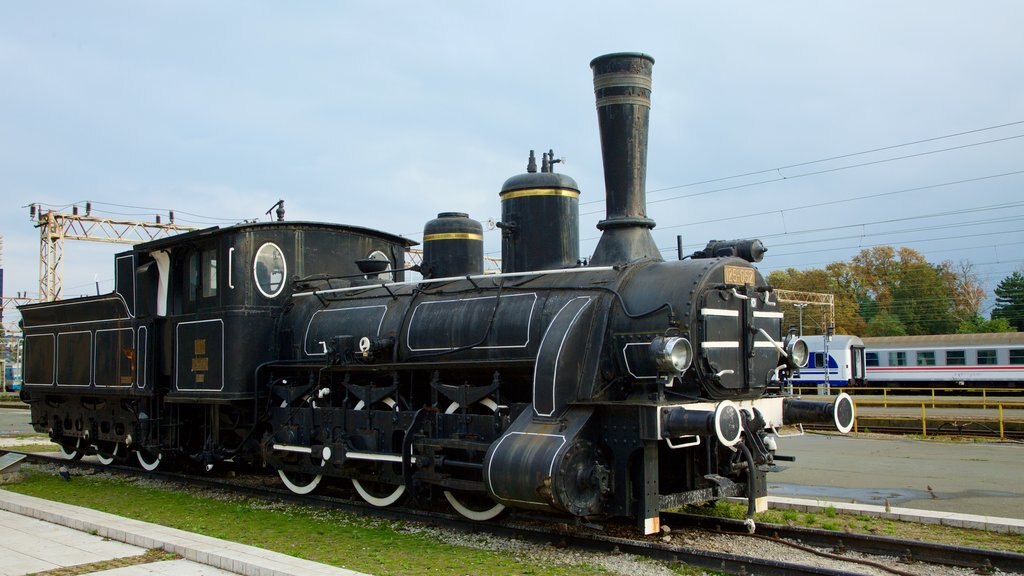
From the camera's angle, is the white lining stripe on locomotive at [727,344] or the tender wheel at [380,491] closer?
the white lining stripe on locomotive at [727,344]

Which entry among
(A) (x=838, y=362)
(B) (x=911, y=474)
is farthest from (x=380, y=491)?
(A) (x=838, y=362)

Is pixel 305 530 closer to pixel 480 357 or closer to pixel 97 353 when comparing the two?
pixel 480 357

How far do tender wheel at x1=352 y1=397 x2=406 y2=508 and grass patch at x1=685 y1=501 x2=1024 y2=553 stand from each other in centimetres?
324

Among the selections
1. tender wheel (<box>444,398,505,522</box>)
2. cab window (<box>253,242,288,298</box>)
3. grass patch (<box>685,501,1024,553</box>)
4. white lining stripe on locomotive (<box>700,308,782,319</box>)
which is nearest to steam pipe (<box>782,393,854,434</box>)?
white lining stripe on locomotive (<box>700,308,782,319</box>)

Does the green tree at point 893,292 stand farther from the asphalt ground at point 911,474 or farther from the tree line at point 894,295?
the asphalt ground at point 911,474

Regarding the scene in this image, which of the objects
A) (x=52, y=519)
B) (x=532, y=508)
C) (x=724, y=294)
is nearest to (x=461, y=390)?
(x=532, y=508)

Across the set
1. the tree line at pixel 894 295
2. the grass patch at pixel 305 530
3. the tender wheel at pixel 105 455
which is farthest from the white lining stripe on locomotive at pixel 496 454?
the tree line at pixel 894 295

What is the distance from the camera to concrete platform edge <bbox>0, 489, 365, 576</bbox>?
638 cm

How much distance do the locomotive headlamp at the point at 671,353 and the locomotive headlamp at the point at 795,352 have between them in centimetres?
199

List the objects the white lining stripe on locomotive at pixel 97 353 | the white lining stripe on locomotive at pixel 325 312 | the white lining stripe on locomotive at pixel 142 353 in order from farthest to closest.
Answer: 1. the white lining stripe on locomotive at pixel 97 353
2. the white lining stripe on locomotive at pixel 142 353
3. the white lining stripe on locomotive at pixel 325 312

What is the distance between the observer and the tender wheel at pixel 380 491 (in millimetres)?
9733

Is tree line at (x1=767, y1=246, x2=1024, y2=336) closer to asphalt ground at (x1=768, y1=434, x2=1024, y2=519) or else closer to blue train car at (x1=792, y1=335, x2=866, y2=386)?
blue train car at (x1=792, y1=335, x2=866, y2=386)

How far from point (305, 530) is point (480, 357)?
250cm

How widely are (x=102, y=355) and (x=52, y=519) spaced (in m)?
5.05
